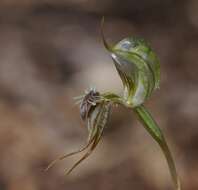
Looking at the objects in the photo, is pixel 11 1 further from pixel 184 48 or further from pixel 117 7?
pixel 184 48

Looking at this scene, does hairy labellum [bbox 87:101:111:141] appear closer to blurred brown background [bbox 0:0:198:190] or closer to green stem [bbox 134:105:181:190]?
green stem [bbox 134:105:181:190]

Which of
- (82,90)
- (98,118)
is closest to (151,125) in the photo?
(98,118)

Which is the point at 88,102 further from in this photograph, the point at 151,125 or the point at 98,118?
the point at 151,125

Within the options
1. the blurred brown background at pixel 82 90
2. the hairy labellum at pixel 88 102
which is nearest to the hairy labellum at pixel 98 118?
the hairy labellum at pixel 88 102

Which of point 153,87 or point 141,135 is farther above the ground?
point 153,87

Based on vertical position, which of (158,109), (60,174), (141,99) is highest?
(141,99)

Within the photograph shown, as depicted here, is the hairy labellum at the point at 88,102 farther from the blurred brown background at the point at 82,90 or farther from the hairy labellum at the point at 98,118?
the blurred brown background at the point at 82,90

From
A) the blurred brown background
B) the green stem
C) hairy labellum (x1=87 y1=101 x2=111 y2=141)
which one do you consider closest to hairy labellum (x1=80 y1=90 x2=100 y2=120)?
hairy labellum (x1=87 y1=101 x2=111 y2=141)

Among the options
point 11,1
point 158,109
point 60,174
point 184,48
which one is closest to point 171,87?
point 158,109
